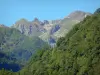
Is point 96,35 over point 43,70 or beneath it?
over

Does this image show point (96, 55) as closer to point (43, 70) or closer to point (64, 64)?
point (64, 64)

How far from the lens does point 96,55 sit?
591 feet

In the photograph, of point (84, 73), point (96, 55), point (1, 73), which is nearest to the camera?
point (1, 73)

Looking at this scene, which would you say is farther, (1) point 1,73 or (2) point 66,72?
(2) point 66,72

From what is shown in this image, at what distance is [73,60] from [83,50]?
8281 millimetres

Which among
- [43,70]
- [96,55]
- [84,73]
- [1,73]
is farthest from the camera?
[43,70]

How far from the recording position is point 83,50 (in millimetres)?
191375

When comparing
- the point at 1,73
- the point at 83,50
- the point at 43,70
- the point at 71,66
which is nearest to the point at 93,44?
the point at 83,50

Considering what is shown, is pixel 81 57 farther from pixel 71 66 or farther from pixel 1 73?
pixel 1 73

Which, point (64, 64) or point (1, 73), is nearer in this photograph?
point (1, 73)

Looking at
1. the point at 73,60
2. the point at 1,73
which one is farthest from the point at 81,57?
the point at 1,73

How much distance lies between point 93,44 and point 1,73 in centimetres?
5802

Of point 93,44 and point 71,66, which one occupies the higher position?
point 93,44

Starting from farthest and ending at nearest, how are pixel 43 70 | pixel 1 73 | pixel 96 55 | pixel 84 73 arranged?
1. pixel 43 70
2. pixel 96 55
3. pixel 84 73
4. pixel 1 73
